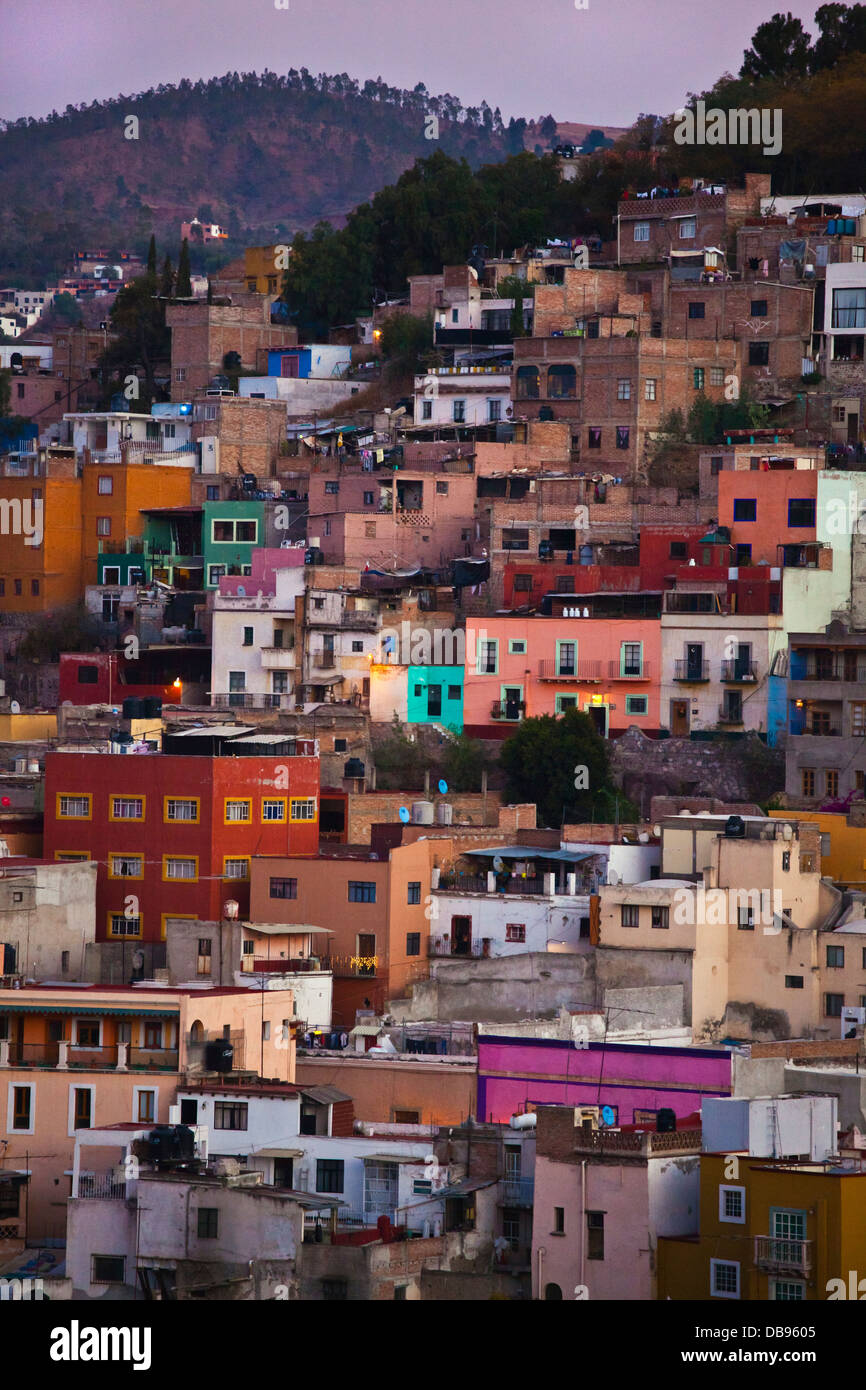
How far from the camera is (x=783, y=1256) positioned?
3020 cm

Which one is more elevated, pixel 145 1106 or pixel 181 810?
pixel 181 810

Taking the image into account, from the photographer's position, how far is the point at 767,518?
5769cm

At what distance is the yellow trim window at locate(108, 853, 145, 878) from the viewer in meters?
47.7

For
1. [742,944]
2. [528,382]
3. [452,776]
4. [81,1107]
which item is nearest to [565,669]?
[452,776]

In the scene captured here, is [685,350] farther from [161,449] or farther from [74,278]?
[74,278]

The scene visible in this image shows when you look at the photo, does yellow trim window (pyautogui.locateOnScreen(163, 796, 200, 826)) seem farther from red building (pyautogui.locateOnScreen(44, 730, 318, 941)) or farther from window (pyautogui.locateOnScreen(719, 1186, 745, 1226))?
window (pyautogui.locateOnScreen(719, 1186, 745, 1226))

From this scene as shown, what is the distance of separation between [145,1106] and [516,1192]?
5421mm

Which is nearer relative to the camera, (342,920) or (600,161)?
(342,920)

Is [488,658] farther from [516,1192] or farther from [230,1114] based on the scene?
[516,1192]

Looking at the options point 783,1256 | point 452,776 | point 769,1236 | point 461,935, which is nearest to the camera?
point 783,1256

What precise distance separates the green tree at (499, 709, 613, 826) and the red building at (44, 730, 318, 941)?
541 cm

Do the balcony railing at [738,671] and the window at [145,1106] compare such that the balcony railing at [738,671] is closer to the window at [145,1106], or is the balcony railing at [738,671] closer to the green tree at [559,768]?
the green tree at [559,768]

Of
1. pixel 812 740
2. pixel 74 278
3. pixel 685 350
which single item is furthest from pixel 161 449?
pixel 74 278
